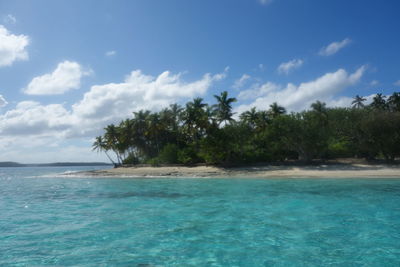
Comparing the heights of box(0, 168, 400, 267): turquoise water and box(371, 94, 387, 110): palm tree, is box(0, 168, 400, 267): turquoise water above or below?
below

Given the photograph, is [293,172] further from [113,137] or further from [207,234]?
[113,137]

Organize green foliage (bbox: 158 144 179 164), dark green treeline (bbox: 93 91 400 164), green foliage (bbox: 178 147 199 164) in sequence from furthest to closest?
green foliage (bbox: 158 144 179 164), green foliage (bbox: 178 147 199 164), dark green treeline (bbox: 93 91 400 164)

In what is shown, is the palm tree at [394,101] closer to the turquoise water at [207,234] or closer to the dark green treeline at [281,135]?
the dark green treeline at [281,135]

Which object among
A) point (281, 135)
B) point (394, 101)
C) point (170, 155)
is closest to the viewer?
point (281, 135)

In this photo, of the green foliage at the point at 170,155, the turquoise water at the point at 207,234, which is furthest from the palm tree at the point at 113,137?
the turquoise water at the point at 207,234

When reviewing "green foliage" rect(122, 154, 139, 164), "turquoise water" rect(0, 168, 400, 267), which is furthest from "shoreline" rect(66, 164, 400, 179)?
"green foliage" rect(122, 154, 139, 164)

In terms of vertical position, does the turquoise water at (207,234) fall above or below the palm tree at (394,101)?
below

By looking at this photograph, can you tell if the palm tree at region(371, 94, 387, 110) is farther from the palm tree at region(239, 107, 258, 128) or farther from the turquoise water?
the turquoise water

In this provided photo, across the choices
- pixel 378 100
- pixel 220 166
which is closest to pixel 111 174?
pixel 220 166

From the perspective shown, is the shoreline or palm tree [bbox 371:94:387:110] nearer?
the shoreline

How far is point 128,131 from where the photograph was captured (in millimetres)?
65125

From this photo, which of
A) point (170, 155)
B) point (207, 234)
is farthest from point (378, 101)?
point (207, 234)

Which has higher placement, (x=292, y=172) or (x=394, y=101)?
(x=394, y=101)

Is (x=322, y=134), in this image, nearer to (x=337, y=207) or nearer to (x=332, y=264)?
(x=337, y=207)
